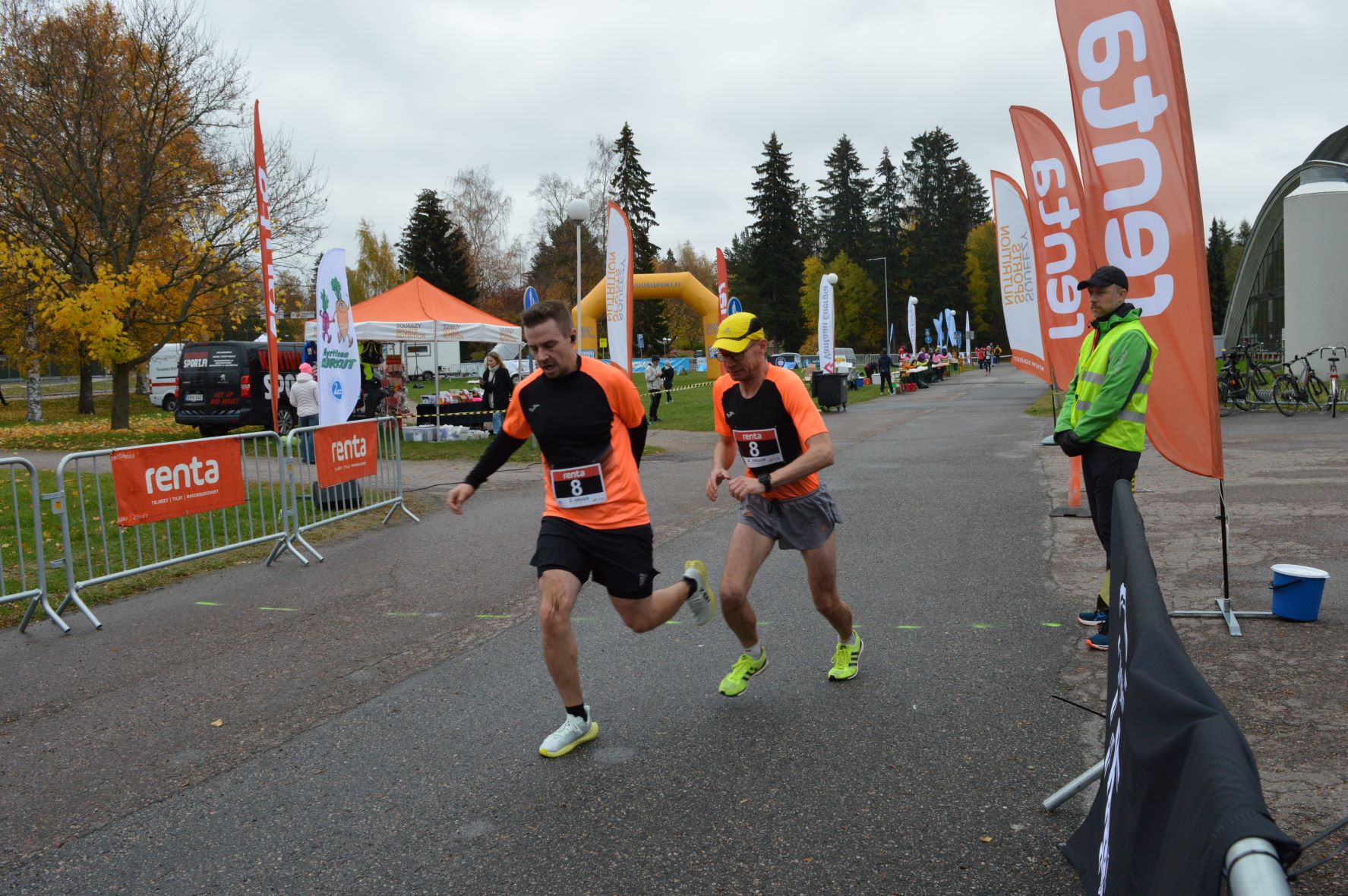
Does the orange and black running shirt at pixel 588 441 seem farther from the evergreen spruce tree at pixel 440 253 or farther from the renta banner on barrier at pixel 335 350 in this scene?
the evergreen spruce tree at pixel 440 253

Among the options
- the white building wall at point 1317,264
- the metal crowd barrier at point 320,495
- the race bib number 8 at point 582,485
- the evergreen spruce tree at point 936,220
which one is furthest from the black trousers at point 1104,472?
the evergreen spruce tree at point 936,220

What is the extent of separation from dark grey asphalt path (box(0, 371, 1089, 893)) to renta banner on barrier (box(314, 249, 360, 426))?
14.6 feet

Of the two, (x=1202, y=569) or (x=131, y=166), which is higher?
(x=131, y=166)

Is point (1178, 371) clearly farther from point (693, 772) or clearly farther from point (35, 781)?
point (35, 781)

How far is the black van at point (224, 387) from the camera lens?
858 inches

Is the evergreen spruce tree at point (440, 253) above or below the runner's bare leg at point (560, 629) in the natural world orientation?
above

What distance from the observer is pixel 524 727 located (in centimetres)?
427

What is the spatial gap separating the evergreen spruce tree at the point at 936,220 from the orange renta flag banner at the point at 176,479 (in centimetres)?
8602

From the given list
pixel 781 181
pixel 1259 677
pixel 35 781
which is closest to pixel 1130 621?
pixel 1259 677

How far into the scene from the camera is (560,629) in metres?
3.90

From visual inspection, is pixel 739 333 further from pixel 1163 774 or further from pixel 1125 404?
pixel 1163 774

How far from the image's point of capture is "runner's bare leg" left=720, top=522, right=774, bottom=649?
14.7ft

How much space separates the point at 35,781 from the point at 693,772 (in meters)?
2.78

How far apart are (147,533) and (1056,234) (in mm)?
10426
